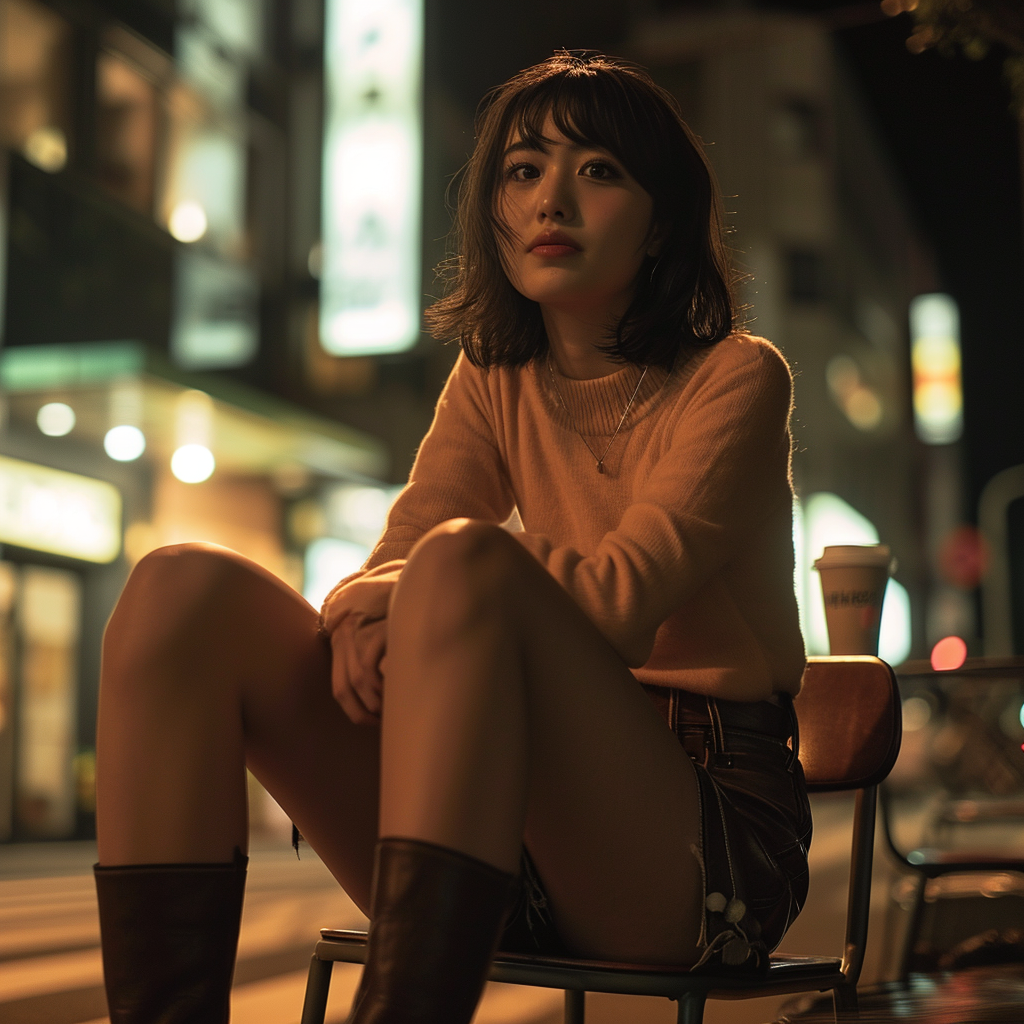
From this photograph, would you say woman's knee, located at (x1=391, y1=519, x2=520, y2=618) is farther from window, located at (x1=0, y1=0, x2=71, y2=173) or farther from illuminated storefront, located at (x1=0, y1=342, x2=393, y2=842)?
window, located at (x1=0, y1=0, x2=71, y2=173)

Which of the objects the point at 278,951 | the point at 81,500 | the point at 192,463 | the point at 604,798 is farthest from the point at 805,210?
the point at 604,798

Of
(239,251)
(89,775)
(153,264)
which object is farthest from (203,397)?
(89,775)

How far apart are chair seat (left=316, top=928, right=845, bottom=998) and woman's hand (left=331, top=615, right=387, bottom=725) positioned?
0.75 feet

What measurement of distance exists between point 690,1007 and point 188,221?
10551mm

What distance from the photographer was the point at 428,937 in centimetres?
108

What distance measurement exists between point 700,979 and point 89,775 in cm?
960

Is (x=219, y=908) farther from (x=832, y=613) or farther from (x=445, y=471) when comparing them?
(x=832, y=613)

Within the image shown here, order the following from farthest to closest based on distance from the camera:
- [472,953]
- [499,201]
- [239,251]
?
[239,251], [499,201], [472,953]

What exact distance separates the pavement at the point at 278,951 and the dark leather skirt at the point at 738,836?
1.60 feet

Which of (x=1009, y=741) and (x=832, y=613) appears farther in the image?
(x=1009, y=741)

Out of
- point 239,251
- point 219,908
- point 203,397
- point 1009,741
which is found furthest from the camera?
point 239,251

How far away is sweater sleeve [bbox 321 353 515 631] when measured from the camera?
1.63m

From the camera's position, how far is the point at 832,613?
6.65 ft

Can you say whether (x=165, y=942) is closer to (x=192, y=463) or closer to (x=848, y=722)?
(x=848, y=722)
